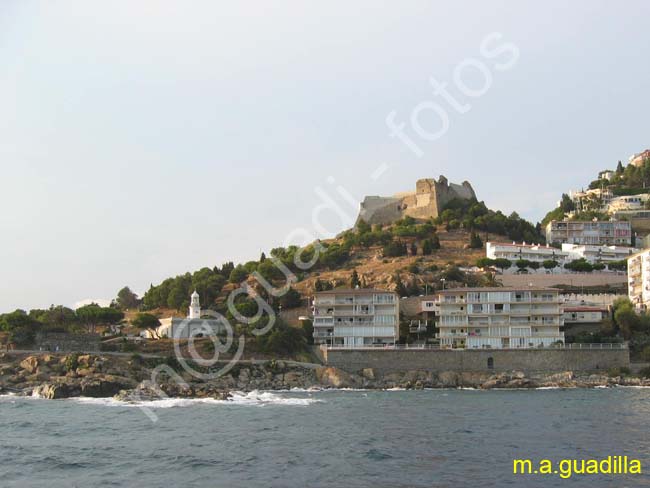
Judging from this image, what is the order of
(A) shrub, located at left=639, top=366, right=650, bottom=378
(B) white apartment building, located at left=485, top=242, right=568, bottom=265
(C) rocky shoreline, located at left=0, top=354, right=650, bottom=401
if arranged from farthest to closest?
(B) white apartment building, located at left=485, top=242, right=568, bottom=265, (A) shrub, located at left=639, top=366, right=650, bottom=378, (C) rocky shoreline, located at left=0, top=354, right=650, bottom=401

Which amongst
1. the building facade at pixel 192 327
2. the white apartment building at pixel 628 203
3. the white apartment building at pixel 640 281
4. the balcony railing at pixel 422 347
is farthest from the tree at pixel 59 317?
the white apartment building at pixel 628 203

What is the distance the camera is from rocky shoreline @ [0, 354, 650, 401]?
47.5 meters

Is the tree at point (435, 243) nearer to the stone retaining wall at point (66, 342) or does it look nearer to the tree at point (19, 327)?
the stone retaining wall at point (66, 342)

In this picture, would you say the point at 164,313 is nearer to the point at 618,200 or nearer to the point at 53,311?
the point at 53,311

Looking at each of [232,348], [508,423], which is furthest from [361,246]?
[508,423]

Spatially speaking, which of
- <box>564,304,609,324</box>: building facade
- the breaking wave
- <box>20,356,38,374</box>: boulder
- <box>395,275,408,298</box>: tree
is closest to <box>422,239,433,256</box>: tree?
<box>395,275,408,298</box>: tree

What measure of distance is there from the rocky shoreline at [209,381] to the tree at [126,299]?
4140cm

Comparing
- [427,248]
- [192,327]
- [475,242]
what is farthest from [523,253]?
[192,327]

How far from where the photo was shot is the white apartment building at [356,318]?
207 feet

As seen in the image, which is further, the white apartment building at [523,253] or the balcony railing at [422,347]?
the white apartment building at [523,253]

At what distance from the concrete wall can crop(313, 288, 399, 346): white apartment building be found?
Answer: 454cm

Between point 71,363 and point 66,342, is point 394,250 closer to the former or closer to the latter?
point 66,342

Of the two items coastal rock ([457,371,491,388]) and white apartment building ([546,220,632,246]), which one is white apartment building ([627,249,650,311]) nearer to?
coastal rock ([457,371,491,388])

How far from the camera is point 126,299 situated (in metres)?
96.9
